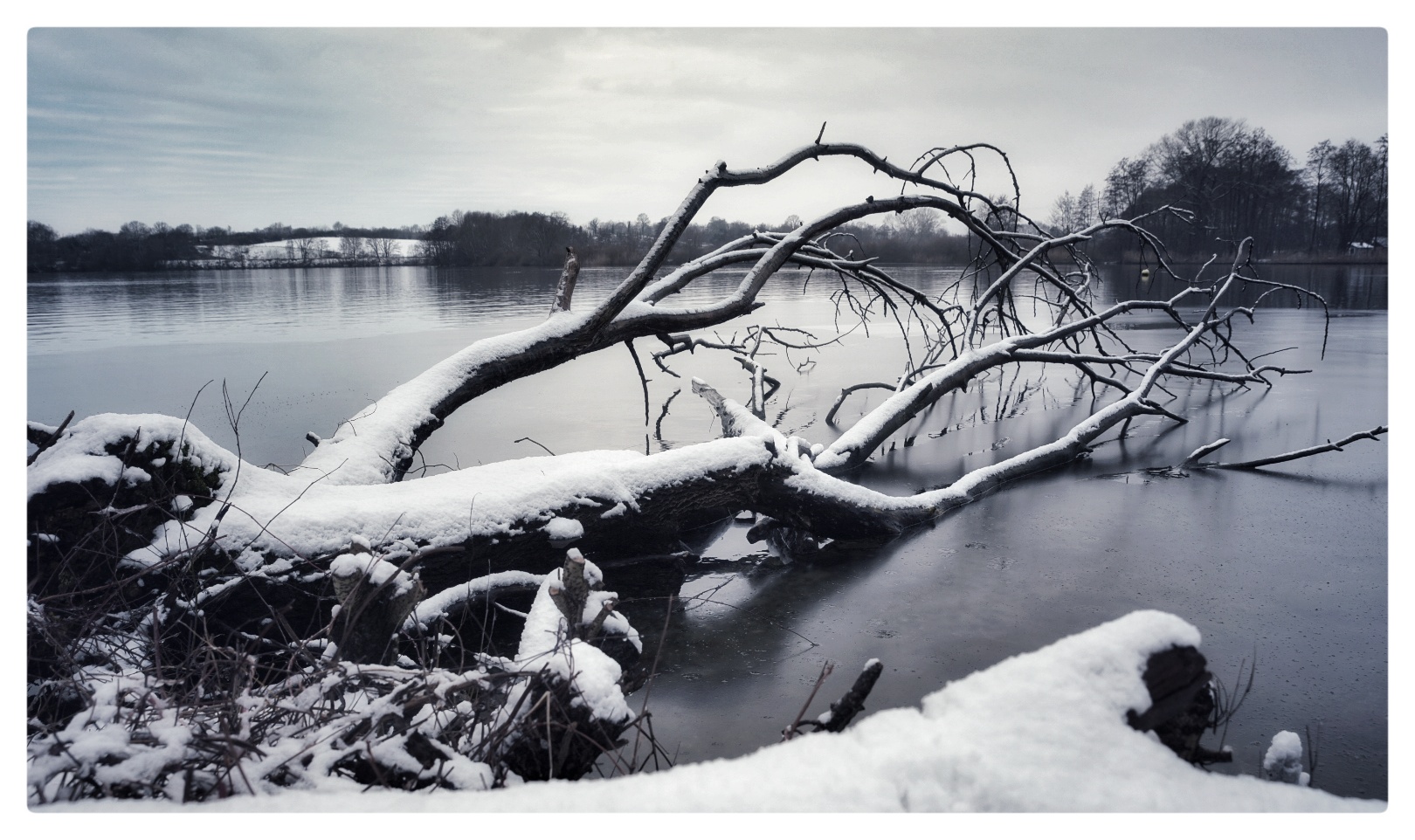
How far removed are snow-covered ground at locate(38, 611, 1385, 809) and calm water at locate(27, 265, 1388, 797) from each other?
2.65ft

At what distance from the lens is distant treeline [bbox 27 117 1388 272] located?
3148 millimetres

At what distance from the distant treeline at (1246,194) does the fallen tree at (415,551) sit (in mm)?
833

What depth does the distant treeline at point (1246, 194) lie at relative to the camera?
312 cm

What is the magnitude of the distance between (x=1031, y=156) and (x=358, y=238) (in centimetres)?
368

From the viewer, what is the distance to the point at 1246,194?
462cm

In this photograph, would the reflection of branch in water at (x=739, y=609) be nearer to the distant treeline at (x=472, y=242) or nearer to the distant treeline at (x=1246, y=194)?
the distant treeline at (x=472, y=242)

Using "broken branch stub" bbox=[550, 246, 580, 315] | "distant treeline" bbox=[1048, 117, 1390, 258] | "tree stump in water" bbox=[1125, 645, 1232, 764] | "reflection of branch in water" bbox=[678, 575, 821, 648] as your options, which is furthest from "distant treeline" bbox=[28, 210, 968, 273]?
"tree stump in water" bbox=[1125, 645, 1232, 764]

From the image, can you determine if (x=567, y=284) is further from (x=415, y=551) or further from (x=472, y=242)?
(x=415, y=551)

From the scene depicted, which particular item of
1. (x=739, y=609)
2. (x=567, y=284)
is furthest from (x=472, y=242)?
(x=739, y=609)

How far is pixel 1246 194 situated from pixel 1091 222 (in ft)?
3.78

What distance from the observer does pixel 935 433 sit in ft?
22.3

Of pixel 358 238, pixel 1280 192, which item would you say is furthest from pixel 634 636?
pixel 1280 192

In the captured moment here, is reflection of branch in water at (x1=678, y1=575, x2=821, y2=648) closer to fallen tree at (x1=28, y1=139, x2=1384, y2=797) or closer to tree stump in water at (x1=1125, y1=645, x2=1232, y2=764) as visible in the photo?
fallen tree at (x1=28, y1=139, x2=1384, y2=797)

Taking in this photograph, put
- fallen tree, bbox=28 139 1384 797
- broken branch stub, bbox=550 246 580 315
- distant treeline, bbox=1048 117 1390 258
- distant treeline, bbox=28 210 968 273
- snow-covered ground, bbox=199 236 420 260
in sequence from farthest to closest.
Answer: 1. broken branch stub, bbox=550 246 580 315
2. snow-covered ground, bbox=199 236 420 260
3. distant treeline, bbox=28 210 968 273
4. distant treeline, bbox=1048 117 1390 258
5. fallen tree, bbox=28 139 1384 797
